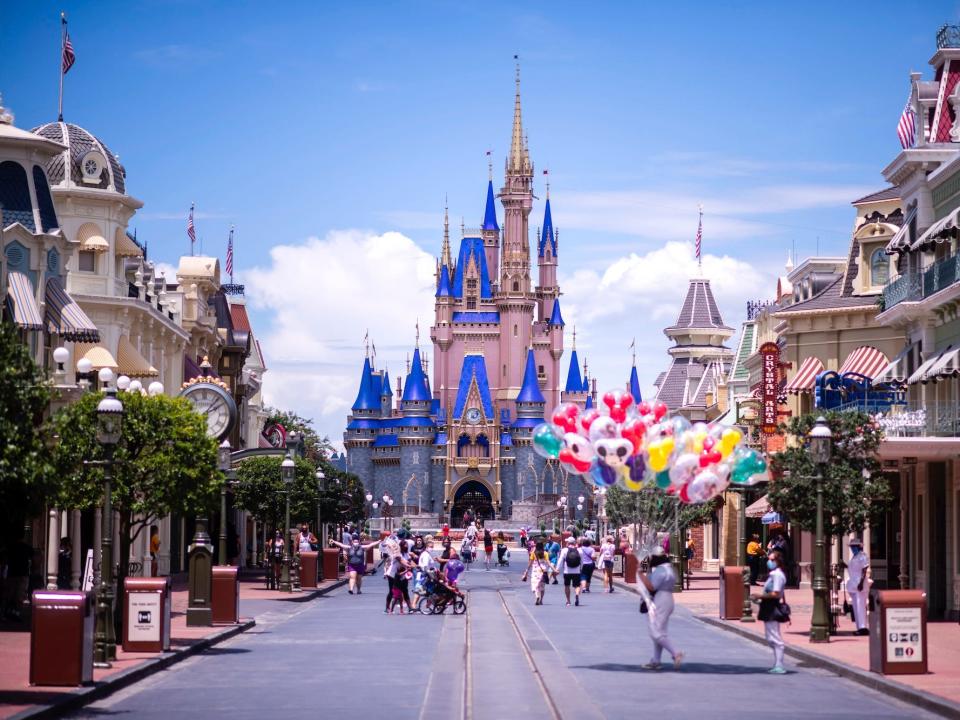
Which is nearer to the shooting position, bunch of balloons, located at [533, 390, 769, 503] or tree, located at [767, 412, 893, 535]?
bunch of balloons, located at [533, 390, 769, 503]

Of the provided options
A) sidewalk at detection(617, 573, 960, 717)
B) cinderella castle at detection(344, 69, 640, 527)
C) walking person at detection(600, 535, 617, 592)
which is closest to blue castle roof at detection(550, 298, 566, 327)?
cinderella castle at detection(344, 69, 640, 527)

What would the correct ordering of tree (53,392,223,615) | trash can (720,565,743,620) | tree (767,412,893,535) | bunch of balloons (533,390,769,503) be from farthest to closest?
trash can (720,565,743,620)
tree (767,412,893,535)
tree (53,392,223,615)
bunch of balloons (533,390,769,503)

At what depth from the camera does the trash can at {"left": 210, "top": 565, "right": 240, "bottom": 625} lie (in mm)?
31812

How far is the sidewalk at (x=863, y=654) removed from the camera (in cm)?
1891

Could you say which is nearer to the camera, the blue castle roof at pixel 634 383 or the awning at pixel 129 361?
the awning at pixel 129 361

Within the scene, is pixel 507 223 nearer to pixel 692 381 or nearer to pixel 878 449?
pixel 692 381

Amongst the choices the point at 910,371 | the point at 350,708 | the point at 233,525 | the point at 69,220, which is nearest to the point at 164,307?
the point at 69,220

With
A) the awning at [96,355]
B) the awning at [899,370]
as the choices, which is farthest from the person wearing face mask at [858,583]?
the awning at [96,355]

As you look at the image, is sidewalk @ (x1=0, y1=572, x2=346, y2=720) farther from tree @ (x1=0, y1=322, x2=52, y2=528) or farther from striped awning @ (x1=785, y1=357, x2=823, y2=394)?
striped awning @ (x1=785, y1=357, x2=823, y2=394)

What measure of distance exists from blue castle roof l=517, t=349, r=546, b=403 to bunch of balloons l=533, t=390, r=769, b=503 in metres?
143

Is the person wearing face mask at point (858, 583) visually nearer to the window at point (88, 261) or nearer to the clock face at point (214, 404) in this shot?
the clock face at point (214, 404)

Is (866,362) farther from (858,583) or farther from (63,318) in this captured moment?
(63,318)

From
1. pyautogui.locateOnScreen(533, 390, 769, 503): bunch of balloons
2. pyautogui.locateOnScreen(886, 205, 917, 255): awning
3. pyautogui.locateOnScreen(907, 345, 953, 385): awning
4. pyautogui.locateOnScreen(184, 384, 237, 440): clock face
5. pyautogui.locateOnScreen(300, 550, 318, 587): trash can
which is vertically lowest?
pyautogui.locateOnScreen(300, 550, 318, 587): trash can

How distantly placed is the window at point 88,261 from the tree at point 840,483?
85.5 ft
